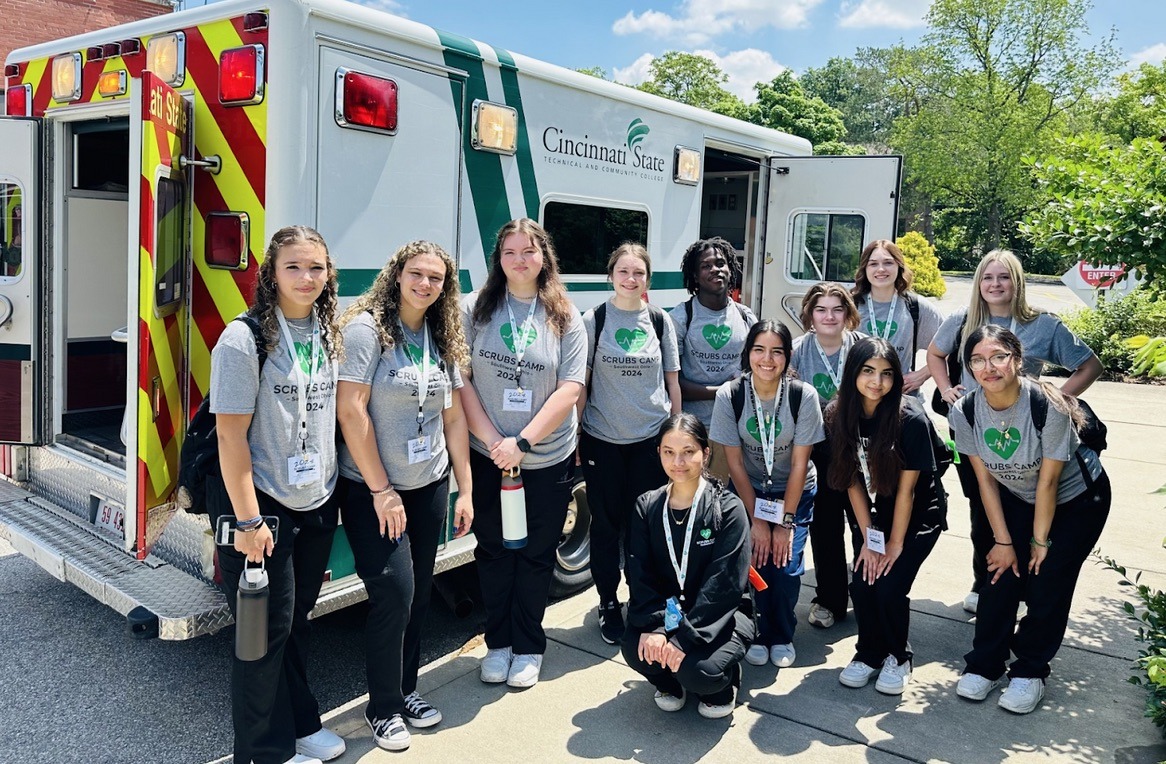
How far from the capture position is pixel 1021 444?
3646 millimetres

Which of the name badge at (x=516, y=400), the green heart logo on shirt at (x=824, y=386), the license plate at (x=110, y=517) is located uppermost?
the green heart logo on shirt at (x=824, y=386)

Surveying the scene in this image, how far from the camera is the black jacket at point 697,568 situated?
11.5 feet

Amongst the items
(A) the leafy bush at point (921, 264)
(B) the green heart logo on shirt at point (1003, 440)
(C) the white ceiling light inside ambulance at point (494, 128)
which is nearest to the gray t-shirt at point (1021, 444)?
(B) the green heart logo on shirt at point (1003, 440)

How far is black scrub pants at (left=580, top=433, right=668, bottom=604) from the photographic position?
4.18m

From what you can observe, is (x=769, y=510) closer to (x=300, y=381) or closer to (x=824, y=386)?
(x=824, y=386)

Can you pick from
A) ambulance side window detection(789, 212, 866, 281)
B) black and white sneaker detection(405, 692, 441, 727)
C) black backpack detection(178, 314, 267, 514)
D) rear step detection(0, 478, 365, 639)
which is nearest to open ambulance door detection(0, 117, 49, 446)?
rear step detection(0, 478, 365, 639)

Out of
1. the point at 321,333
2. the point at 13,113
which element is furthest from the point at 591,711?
the point at 13,113

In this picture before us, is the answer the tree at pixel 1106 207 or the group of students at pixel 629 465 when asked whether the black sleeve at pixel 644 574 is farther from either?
the tree at pixel 1106 207

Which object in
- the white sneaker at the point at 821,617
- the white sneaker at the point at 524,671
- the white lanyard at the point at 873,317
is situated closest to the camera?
the white sneaker at the point at 524,671

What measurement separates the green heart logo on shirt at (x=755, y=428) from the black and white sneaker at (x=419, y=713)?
171 cm

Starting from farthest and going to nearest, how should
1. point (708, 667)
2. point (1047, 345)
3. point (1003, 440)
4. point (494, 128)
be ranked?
point (1047, 345)
point (494, 128)
point (1003, 440)
point (708, 667)

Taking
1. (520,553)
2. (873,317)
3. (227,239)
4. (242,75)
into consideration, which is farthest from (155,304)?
(873,317)

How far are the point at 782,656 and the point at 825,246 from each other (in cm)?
345

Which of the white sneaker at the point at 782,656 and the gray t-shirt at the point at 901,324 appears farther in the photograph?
the gray t-shirt at the point at 901,324
